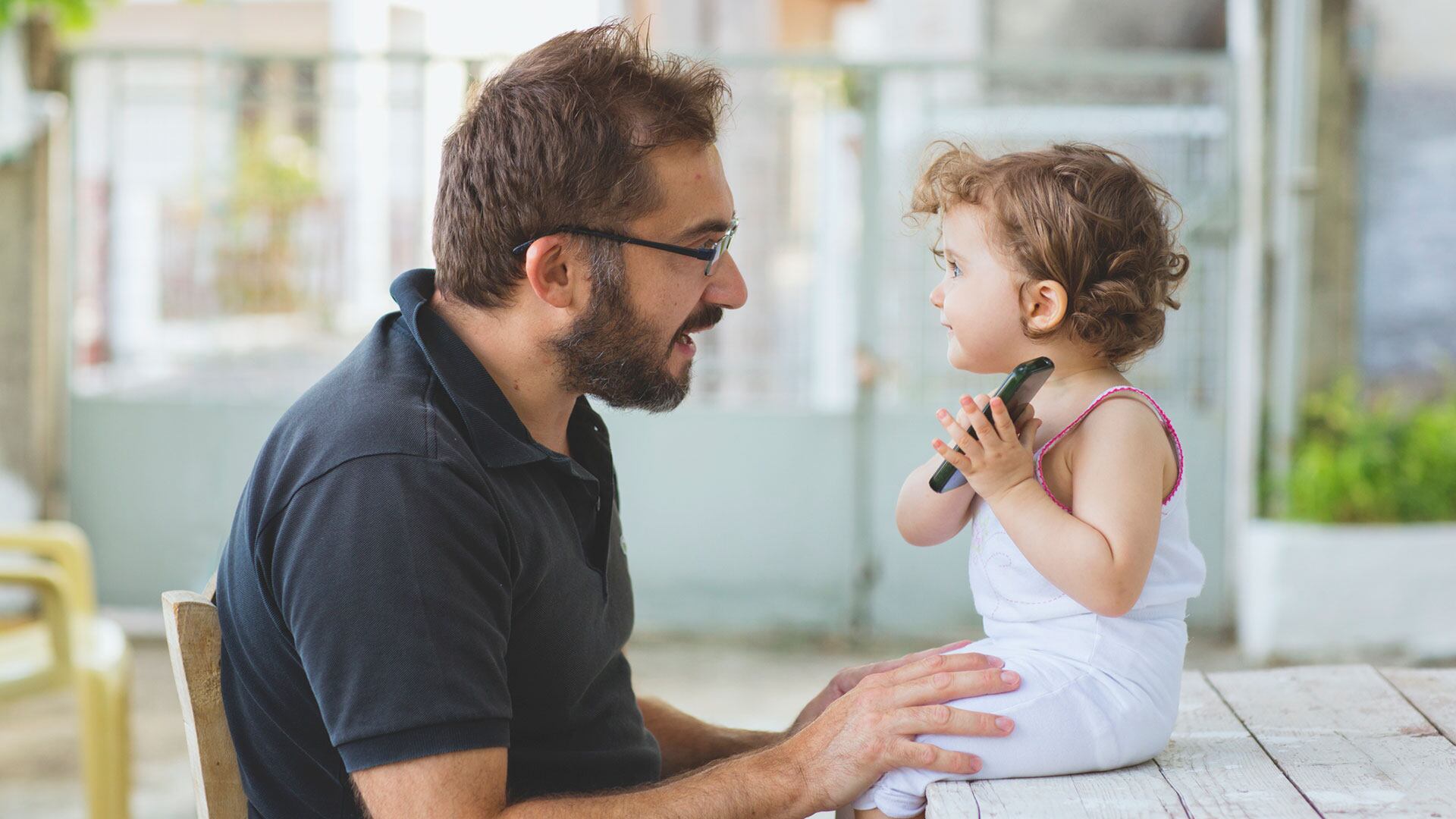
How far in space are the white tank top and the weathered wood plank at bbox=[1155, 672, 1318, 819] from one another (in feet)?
0.63

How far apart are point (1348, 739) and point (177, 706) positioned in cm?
441

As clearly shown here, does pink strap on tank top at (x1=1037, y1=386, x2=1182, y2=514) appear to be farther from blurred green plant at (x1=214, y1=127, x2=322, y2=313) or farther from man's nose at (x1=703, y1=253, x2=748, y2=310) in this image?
blurred green plant at (x1=214, y1=127, x2=322, y2=313)

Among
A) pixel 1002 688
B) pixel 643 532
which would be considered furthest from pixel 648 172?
pixel 643 532

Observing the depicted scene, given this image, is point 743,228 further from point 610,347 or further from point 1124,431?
point 1124,431

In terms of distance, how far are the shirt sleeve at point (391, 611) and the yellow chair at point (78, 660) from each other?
2.29m

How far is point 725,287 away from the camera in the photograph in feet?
6.85

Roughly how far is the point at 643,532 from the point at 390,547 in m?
4.55

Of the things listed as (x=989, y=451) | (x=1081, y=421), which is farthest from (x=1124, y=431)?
(x=989, y=451)

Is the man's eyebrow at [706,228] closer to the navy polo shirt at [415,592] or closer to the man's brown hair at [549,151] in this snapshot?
the man's brown hair at [549,151]

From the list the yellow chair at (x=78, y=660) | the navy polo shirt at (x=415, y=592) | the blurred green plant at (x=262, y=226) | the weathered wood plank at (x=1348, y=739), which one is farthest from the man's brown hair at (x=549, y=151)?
the blurred green plant at (x=262, y=226)

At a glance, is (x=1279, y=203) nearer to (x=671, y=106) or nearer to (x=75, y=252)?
(x=671, y=106)

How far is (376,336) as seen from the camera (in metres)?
1.86

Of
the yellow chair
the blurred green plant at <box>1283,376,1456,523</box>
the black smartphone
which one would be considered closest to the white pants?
the black smartphone

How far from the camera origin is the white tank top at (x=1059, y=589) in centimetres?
171
